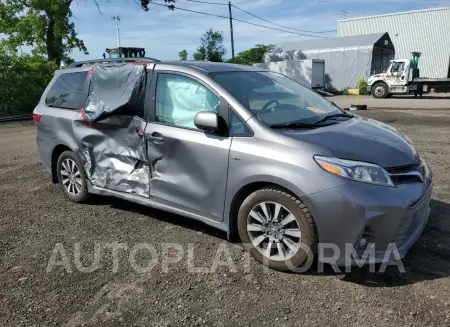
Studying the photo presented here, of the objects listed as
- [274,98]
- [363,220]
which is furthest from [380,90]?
[363,220]

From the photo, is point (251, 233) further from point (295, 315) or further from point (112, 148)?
point (112, 148)

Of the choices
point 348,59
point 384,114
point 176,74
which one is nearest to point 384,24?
point 348,59

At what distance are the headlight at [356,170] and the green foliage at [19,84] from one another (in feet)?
57.7

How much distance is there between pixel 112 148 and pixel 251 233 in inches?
75.2

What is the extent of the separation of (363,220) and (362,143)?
691mm

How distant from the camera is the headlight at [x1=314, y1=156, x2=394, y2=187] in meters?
3.01

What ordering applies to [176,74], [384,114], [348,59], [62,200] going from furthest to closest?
[348,59] < [384,114] < [62,200] < [176,74]

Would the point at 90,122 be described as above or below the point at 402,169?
above

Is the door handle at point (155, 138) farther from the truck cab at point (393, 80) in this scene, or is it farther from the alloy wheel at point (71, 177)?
the truck cab at point (393, 80)

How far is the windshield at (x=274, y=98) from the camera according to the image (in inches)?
144

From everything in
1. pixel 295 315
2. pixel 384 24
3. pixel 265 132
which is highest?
pixel 384 24

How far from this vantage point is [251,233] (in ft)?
11.5

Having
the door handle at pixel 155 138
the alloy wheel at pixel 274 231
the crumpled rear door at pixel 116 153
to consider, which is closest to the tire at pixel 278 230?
the alloy wheel at pixel 274 231

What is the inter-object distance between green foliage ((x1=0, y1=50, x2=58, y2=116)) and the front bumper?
17.6 m
